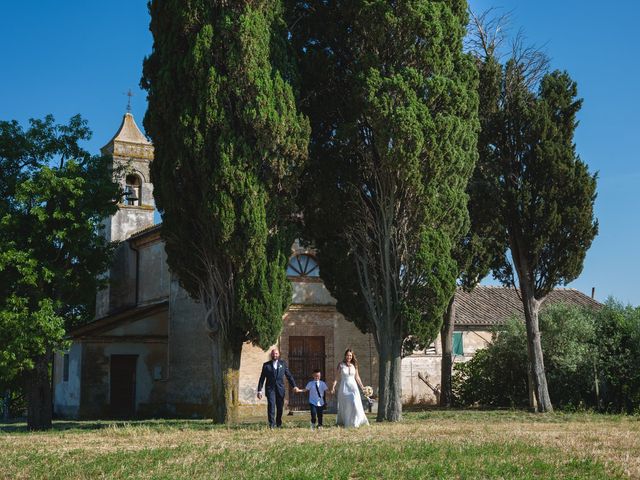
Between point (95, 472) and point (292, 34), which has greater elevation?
point (292, 34)

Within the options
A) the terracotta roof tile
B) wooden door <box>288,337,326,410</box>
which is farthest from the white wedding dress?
the terracotta roof tile

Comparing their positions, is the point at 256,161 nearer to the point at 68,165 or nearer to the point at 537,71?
the point at 68,165

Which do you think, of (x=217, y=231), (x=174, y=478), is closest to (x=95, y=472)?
(x=174, y=478)

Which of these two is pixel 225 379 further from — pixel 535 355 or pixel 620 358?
pixel 620 358

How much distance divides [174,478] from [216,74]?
10.1 m

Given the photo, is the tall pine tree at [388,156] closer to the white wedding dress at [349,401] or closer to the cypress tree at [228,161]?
the cypress tree at [228,161]

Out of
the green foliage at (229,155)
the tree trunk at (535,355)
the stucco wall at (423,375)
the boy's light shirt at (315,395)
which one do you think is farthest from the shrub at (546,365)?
the green foliage at (229,155)

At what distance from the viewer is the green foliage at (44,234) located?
18328 millimetres

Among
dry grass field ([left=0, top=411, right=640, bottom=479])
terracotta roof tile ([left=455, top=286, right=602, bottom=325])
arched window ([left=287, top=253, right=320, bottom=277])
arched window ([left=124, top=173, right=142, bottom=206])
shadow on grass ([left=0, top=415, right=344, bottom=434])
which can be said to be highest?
arched window ([left=124, top=173, right=142, bottom=206])

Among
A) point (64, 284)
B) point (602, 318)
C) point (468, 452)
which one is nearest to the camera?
point (468, 452)

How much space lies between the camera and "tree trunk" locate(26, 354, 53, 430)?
19.5 m

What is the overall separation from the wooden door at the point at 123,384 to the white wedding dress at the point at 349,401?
40.2 feet

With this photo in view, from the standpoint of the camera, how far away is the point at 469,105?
17.1m

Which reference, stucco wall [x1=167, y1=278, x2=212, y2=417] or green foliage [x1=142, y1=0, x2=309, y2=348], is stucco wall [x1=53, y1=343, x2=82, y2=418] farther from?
green foliage [x1=142, y1=0, x2=309, y2=348]
